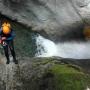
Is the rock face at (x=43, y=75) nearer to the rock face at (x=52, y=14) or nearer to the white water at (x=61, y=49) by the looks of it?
the white water at (x=61, y=49)

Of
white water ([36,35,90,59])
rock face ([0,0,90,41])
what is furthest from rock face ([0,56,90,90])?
rock face ([0,0,90,41])

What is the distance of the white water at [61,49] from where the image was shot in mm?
16062

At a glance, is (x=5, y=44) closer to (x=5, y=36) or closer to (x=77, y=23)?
(x=5, y=36)

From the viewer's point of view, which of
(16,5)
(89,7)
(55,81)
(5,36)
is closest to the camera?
(55,81)

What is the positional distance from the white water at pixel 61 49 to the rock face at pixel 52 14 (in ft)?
1.07

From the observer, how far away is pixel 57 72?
11.3 metres

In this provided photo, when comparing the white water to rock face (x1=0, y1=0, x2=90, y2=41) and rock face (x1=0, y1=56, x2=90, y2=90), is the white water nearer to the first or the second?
rock face (x1=0, y1=0, x2=90, y2=41)

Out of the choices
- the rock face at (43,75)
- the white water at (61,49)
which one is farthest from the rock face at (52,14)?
the rock face at (43,75)

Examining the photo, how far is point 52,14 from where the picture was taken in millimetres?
16594

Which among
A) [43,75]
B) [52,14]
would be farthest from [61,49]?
[43,75]

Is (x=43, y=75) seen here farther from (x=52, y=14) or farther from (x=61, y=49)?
(x=52, y=14)

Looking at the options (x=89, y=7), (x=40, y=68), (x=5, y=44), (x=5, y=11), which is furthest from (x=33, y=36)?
(x=40, y=68)

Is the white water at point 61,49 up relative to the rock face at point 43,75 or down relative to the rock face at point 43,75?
down

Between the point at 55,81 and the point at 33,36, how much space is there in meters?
6.28
